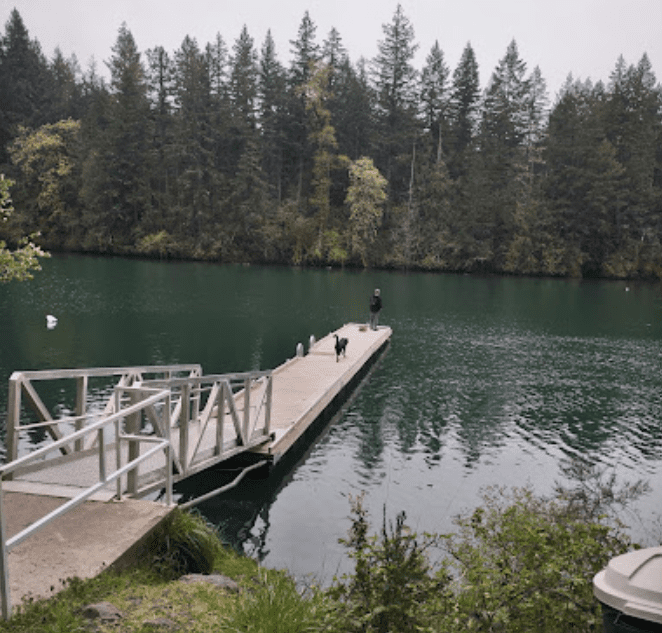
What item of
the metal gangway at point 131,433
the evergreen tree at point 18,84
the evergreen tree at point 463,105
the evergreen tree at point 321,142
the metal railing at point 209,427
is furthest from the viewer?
the evergreen tree at point 18,84

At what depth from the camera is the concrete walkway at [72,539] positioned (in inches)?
168

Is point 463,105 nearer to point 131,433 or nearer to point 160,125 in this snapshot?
point 160,125

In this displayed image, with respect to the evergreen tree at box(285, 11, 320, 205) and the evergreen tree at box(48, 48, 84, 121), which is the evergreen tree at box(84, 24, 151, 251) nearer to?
the evergreen tree at box(48, 48, 84, 121)

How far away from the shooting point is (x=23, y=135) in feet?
220

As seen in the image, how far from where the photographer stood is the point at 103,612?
3.82 m

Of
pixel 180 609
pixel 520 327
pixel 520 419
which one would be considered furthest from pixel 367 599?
pixel 520 327

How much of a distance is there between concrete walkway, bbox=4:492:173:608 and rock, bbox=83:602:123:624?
0.42 metres

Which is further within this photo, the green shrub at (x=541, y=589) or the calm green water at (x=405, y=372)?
the calm green water at (x=405, y=372)

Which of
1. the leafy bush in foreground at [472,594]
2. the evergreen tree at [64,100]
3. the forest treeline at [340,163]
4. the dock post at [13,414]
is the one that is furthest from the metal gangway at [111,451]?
the evergreen tree at [64,100]

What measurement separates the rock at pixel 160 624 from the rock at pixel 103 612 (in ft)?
0.62

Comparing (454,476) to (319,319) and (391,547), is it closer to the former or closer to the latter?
(391,547)

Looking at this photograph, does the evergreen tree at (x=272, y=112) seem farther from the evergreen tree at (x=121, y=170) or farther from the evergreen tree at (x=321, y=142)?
the evergreen tree at (x=121, y=170)

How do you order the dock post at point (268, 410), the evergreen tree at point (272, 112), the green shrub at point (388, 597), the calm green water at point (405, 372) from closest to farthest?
1. the green shrub at point (388, 597)
2. the calm green water at point (405, 372)
3. the dock post at point (268, 410)
4. the evergreen tree at point (272, 112)

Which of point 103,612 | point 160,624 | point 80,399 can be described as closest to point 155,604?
point 160,624
